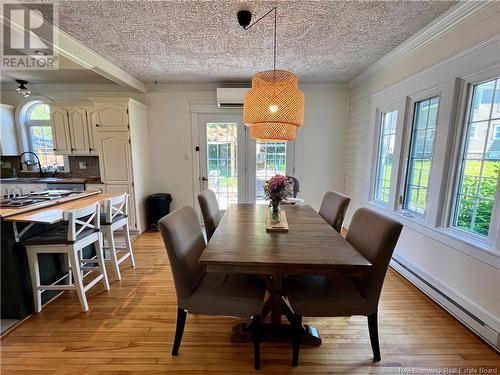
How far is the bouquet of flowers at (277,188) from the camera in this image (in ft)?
5.81

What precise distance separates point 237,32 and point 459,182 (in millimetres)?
2459

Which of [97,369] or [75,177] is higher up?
[75,177]

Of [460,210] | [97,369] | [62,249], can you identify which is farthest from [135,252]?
[460,210]

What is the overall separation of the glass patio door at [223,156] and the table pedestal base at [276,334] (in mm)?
2686

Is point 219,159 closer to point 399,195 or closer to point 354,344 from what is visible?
point 399,195

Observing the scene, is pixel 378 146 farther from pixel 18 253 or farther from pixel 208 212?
pixel 18 253

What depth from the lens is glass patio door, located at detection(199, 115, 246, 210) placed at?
158 inches

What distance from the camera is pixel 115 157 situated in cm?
347

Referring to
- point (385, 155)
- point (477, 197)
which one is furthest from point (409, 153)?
point (477, 197)

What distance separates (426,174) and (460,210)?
490mm

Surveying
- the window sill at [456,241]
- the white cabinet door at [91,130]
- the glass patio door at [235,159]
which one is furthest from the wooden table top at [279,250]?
the white cabinet door at [91,130]

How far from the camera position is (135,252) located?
3084mm

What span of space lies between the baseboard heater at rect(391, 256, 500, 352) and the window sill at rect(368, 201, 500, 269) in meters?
0.42

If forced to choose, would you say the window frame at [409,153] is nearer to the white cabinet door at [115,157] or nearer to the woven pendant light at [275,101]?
the woven pendant light at [275,101]
